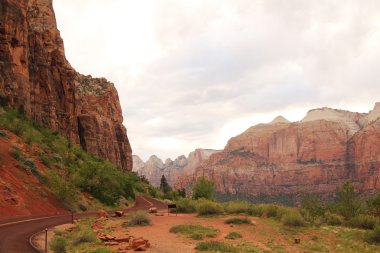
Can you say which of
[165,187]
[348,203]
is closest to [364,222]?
[348,203]

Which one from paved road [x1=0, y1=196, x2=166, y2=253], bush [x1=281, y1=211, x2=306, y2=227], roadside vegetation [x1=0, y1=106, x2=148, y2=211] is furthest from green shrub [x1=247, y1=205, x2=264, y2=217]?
paved road [x1=0, y1=196, x2=166, y2=253]

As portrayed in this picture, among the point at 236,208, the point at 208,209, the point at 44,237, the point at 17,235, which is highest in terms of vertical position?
the point at 17,235

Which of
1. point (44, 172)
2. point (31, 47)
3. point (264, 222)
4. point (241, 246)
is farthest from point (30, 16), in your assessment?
point (241, 246)

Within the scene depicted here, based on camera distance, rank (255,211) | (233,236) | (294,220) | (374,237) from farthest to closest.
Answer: (255,211)
(294,220)
(374,237)
(233,236)

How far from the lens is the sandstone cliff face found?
56369 millimetres

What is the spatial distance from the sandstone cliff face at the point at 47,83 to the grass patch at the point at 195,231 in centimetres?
4106

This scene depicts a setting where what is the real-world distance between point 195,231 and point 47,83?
2136 inches

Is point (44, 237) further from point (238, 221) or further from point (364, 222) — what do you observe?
point (364, 222)

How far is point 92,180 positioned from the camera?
1928 inches

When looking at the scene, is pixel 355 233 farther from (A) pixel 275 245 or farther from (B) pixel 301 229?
(A) pixel 275 245

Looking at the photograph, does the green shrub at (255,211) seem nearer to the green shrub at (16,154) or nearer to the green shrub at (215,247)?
the green shrub at (215,247)

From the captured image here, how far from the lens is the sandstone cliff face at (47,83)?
56.4 meters

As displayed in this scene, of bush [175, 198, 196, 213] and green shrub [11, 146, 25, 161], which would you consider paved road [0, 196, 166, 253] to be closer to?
green shrub [11, 146, 25, 161]

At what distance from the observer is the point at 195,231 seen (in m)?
26.0
